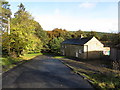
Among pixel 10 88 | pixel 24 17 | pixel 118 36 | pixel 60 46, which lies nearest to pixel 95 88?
pixel 10 88

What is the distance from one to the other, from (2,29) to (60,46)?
22.8 m

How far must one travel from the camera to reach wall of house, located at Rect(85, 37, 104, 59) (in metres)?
24.0

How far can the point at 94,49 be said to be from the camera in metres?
24.6

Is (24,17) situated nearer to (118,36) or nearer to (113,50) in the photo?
(113,50)

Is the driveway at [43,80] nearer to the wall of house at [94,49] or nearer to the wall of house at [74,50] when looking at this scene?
the wall of house at [74,50]

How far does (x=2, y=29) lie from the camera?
17.7 m

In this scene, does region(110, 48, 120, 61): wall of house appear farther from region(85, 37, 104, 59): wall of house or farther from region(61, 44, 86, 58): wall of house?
region(61, 44, 86, 58): wall of house

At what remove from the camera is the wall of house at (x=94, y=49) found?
2395cm

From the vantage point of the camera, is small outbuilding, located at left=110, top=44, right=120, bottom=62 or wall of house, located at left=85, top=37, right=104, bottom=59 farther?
wall of house, located at left=85, top=37, right=104, bottom=59

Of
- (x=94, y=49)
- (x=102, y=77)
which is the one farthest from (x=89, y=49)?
(x=102, y=77)

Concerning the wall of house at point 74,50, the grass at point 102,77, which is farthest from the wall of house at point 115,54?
the grass at point 102,77

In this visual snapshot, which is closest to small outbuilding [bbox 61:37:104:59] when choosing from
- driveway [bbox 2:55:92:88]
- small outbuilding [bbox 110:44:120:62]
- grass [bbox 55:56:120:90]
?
small outbuilding [bbox 110:44:120:62]

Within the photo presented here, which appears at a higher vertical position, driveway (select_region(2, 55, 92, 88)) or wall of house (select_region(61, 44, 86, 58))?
wall of house (select_region(61, 44, 86, 58))

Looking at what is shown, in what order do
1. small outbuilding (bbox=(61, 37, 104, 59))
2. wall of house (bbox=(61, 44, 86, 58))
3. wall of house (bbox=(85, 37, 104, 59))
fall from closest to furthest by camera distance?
small outbuilding (bbox=(61, 37, 104, 59)), wall of house (bbox=(85, 37, 104, 59)), wall of house (bbox=(61, 44, 86, 58))
